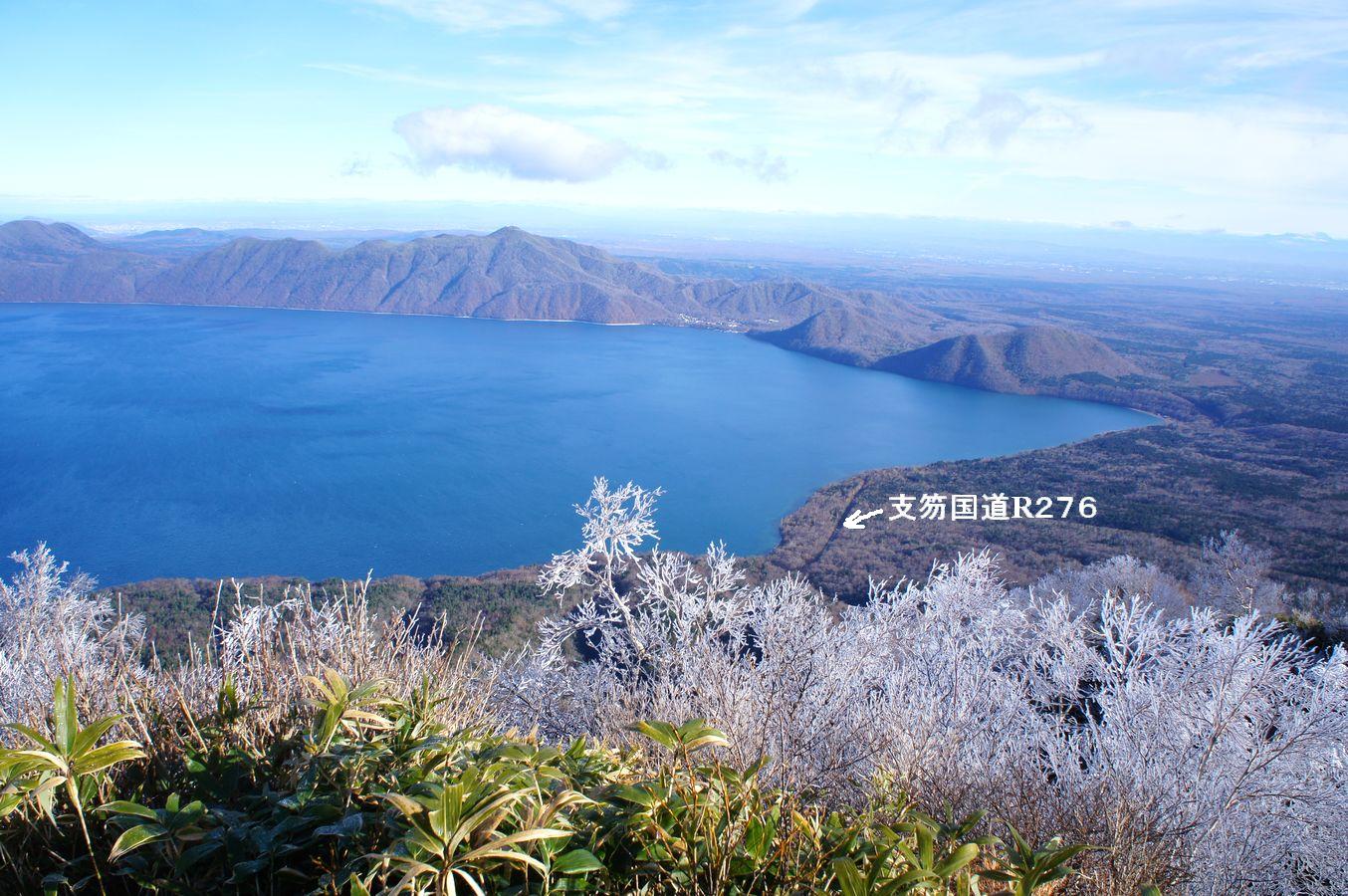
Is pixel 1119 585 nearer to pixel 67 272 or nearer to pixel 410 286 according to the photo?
pixel 410 286

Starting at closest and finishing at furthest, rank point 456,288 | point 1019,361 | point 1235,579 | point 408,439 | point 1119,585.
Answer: point 1119,585 < point 1235,579 < point 408,439 < point 1019,361 < point 456,288

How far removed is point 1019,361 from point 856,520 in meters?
33.2

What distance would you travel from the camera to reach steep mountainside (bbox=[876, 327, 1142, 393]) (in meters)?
50.3

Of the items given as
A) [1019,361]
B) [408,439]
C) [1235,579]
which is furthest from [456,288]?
[1235,579]

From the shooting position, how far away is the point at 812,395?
4897 cm

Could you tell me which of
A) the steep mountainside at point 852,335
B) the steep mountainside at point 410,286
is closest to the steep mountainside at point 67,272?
the steep mountainside at point 410,286

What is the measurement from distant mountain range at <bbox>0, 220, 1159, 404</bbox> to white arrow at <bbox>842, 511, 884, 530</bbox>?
38.4m

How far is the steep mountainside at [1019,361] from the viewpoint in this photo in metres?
50.3

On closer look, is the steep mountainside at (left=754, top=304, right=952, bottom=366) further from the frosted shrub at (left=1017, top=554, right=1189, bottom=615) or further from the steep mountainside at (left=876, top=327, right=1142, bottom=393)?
the frosted shrub at (left=1017, top=554, right=1189, bottom=615)

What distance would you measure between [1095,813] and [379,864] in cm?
275

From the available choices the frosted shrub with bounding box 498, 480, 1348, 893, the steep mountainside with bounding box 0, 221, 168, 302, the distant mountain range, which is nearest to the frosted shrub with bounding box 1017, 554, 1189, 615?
the frosted shrub with bounding box 498, 480, 1348, 893

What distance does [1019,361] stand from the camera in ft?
171

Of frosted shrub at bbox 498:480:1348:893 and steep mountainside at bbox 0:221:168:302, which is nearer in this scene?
frosted shrub at bbox 498:480:1348:893

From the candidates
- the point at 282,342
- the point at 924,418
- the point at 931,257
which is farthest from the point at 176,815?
the point at 931,257
